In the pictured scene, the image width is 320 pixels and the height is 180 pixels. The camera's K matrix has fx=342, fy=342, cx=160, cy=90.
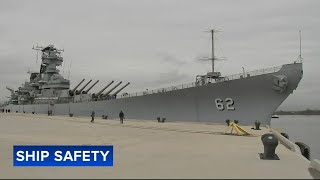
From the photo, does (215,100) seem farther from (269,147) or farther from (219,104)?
(269,147)

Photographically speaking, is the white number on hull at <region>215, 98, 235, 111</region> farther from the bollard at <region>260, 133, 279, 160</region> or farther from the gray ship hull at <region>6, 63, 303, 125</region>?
the bollard at <region>260, 133, 279, 160</region>

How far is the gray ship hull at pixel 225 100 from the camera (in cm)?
1973

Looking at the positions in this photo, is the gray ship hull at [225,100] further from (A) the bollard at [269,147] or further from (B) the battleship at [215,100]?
(A) the bollard at [269,147]

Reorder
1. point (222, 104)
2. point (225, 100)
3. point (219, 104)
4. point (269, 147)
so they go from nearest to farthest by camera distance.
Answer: point (269, 147)
point (225, 100)
point (222, 104)
point (219, 104)

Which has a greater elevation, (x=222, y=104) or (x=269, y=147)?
(x=222, y=104)

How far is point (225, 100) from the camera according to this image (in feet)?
69.9

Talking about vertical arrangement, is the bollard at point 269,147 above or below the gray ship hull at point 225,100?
below

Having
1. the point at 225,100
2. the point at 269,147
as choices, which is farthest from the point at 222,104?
the point at 269,147

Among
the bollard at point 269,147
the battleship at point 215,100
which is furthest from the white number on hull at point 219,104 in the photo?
the bollard at point 269,147

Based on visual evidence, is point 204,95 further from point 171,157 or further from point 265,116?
point 171,157

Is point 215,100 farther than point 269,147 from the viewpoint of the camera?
Yes

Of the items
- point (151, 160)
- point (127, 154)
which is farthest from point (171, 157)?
point (127, 154)

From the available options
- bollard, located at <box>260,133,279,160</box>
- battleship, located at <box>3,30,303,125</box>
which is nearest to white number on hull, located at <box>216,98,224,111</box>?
battleship, located at <box>3,30,303,125</box>

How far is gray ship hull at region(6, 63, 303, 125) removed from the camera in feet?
64.7
